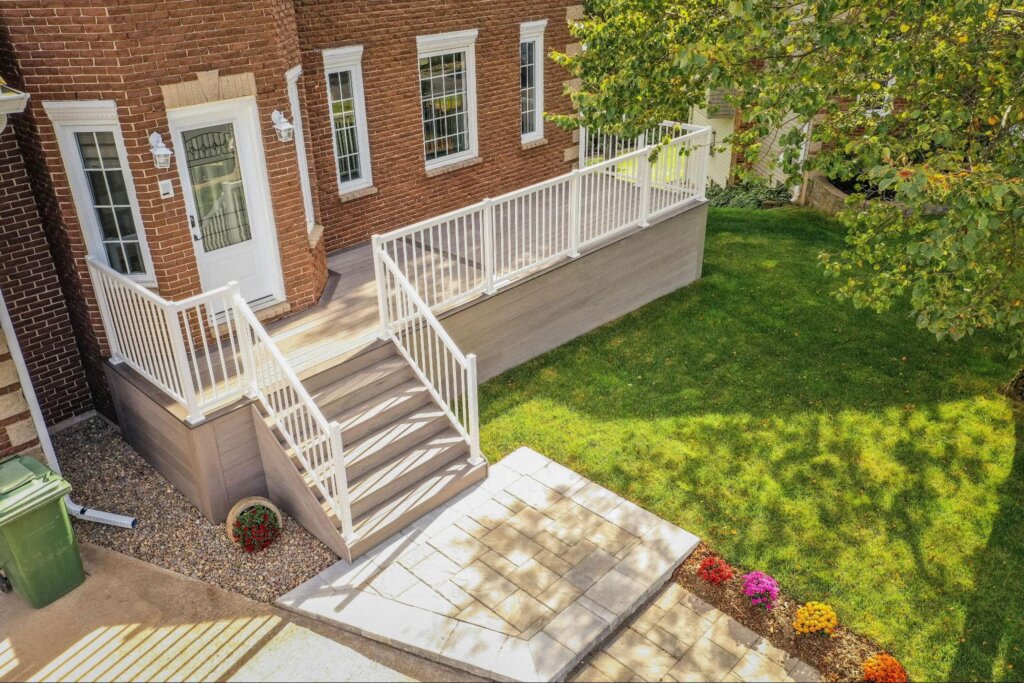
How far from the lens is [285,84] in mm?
8430

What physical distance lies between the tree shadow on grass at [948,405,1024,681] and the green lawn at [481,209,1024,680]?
2 centimetres

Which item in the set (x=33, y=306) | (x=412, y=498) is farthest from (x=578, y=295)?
(x=33, y=306)

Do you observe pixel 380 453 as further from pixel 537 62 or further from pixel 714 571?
pixel 537 62

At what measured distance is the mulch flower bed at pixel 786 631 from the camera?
6.37 meters

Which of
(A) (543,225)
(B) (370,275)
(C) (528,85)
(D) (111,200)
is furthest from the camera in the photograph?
(C) (528,85)

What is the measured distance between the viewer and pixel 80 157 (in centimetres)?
771

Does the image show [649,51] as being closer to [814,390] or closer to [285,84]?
[285,84]

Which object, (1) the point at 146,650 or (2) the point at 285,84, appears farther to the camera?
(2) the point at 285,84

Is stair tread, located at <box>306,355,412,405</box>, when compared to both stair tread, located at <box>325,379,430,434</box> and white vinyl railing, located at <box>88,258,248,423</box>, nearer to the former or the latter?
stair tread, located at <box>325,379,430,434</box>

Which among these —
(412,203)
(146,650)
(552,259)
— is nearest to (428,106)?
(412,203)

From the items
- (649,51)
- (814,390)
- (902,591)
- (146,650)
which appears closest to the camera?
(146,650)

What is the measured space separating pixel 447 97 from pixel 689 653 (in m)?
8.55

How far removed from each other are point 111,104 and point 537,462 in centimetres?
535

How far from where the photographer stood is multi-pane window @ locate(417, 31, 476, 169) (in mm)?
11492
